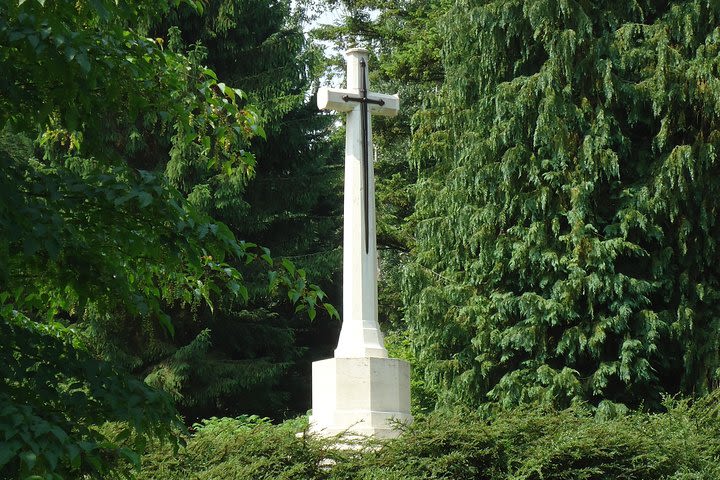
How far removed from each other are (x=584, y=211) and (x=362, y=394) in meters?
4.76

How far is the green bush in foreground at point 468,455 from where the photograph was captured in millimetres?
6844

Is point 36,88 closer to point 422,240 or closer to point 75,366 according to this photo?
point 75,366

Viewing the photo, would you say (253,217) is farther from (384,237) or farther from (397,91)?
(397,91)

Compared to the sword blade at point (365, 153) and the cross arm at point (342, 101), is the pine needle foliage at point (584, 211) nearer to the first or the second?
the cross arm at point (342, 101)

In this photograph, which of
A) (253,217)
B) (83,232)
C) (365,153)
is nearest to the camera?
(83,232)

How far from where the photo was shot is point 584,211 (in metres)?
11.7

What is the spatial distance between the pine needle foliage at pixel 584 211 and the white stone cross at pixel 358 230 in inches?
142

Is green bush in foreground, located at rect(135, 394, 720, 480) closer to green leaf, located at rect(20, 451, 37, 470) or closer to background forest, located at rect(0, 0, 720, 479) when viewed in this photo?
background forest, located at rect(0, 0, 720, 479)

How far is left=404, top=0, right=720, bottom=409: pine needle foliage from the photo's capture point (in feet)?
37.5

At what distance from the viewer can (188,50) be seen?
1566cm

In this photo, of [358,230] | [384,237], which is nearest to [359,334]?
[358,230]

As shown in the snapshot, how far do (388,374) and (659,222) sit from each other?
17.0 feet

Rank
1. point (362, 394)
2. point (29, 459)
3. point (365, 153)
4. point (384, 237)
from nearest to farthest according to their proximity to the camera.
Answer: point (29, 459) → point (362, 394) → point (365, 153) → point (384, 237)

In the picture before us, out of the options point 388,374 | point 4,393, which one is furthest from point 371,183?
point 4,393
